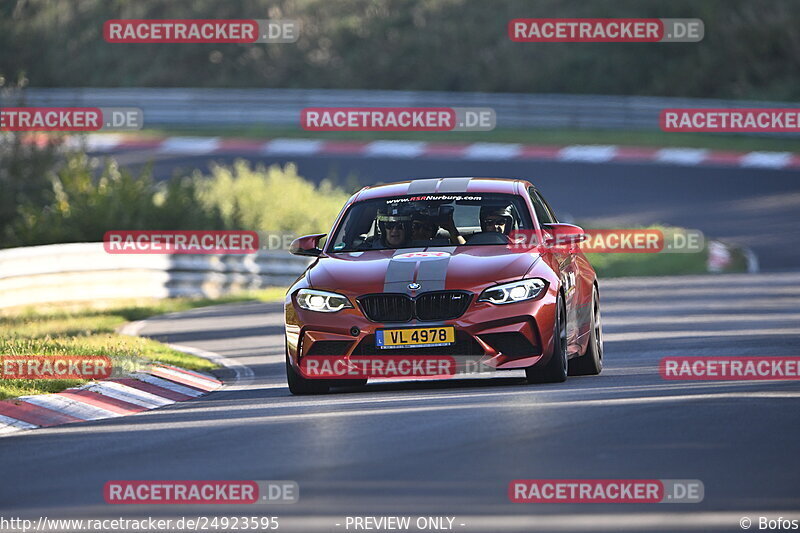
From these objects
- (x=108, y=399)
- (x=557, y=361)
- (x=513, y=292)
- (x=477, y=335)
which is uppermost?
(x=513, y=292)

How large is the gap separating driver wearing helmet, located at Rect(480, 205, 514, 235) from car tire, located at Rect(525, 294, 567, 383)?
99 centimetres

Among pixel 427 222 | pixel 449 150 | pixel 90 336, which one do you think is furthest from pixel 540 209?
pixel 449 150

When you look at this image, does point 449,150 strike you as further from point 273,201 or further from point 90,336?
point 90,336

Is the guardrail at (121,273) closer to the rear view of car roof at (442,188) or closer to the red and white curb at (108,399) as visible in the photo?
the red and white curb at (108,399)

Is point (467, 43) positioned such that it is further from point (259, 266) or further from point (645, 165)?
point (259, 266)

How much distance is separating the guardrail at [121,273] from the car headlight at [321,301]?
890cm

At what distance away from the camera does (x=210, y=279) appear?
24.0 metres

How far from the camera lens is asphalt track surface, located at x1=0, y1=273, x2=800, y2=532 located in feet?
24.3

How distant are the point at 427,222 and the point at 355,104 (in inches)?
1180

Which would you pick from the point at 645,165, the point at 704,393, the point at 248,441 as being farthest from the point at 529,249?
the point at 645,165

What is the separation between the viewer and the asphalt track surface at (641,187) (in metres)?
30.2

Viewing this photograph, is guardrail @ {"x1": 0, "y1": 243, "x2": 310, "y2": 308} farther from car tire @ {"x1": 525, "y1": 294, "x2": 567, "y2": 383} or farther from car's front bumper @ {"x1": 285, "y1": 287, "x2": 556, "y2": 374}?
car tire @ {"x1": 525, "y1": 294, "x2": 567, "y2": 383}

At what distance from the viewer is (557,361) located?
1175 centimetres

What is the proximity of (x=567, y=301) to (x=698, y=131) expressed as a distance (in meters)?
26.3
